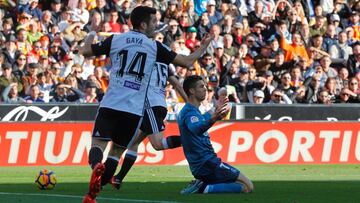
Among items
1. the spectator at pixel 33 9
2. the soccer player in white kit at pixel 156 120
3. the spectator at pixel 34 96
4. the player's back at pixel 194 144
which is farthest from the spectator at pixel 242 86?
the player's back at pixel 194 144

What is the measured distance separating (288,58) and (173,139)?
600 inches

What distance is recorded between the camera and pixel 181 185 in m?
15.7

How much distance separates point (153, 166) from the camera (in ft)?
72.9

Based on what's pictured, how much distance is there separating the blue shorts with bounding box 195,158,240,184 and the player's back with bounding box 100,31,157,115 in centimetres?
158

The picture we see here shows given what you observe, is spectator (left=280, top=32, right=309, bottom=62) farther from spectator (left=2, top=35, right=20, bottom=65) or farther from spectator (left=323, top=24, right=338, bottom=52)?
spectator (left=2, top=35, right=20, bottom=65)

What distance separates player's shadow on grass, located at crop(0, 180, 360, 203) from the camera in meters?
12.7

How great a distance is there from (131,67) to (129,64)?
0.04m

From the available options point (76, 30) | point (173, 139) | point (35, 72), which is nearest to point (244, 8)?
point (76, 30)

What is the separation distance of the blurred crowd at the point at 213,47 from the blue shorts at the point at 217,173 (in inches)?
387

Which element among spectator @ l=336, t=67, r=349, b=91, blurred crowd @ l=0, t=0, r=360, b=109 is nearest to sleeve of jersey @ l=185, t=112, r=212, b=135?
blurred crowd @ l=0, t=0, r=360, b=109

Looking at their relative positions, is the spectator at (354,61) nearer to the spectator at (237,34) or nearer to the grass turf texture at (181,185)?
the spectator at (237,34)

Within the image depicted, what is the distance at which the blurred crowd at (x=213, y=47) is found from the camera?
2433 centimetres

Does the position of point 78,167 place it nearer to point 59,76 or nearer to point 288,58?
point 59,76

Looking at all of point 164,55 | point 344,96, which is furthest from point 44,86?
point 164,55
